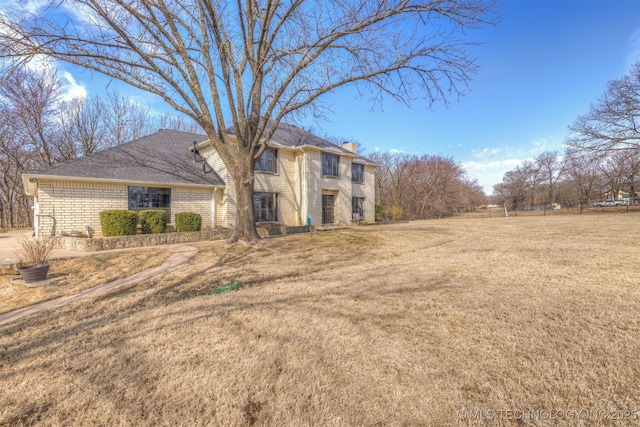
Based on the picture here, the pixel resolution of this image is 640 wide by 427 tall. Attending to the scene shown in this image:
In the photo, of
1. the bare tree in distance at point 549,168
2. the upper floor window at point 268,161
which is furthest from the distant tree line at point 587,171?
the upper floor window at point 268,161

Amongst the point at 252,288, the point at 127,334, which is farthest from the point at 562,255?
the point at 127,334

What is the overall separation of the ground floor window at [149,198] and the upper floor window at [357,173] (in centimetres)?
1236

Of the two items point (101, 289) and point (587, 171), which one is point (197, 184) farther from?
point (587, 171)

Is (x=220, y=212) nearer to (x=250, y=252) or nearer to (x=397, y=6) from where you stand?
(x=250, y=252)

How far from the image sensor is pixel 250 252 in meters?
8.65

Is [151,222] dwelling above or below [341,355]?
above

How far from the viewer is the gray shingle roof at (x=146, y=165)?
11134 mm

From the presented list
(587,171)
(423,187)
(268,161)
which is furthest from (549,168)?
Answer: (268,161)

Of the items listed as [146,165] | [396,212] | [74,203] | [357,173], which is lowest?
[396,212]

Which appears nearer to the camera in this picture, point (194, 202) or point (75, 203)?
point (75, 203)

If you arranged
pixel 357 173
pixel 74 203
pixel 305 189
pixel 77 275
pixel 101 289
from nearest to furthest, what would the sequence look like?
pixel 101 289 → pixel 77 275 → pixel 74 203 → pixel 305 189 → pixel 357 173

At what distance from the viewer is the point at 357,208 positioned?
2056 cm

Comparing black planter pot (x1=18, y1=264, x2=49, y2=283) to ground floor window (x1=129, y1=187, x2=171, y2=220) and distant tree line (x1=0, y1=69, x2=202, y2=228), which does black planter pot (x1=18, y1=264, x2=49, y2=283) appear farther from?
distant tree line (x1=0, y1=69, x2=202, y2=228)

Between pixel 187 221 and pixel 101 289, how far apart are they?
669 centimetres
